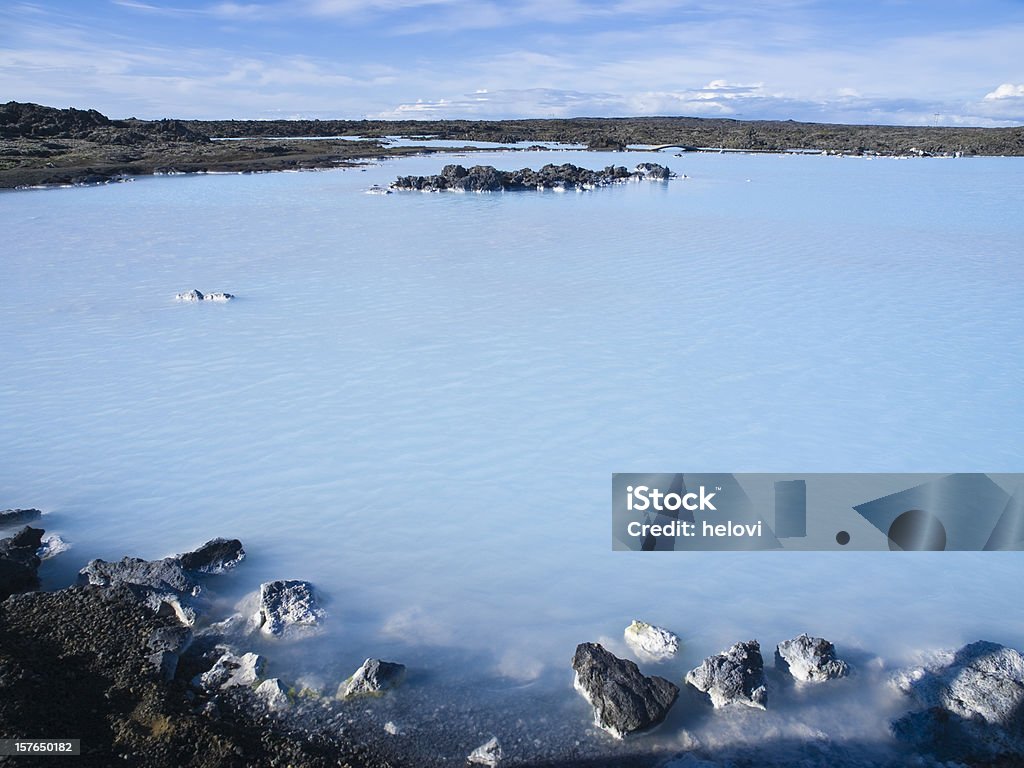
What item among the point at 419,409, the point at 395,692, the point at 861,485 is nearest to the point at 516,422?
the point at 419,409

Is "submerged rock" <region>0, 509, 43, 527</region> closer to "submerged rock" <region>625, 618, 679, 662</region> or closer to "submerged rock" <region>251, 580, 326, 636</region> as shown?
"submerged rock" <region>251, 580, 326, 636</region>

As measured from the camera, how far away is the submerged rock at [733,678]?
411 cm

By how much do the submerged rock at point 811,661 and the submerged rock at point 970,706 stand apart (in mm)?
363

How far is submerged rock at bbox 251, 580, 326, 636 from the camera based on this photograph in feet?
15.5

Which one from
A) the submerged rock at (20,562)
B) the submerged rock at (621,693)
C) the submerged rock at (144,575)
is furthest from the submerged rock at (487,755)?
the submerged rock at (20,562)

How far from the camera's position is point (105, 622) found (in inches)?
180

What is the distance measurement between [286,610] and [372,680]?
970 millimetres

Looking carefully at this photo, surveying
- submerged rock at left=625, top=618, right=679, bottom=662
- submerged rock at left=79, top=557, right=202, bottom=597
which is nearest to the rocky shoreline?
submerged rock at left=625, top=618, right=679, bottom=662

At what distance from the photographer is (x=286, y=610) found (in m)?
4.82

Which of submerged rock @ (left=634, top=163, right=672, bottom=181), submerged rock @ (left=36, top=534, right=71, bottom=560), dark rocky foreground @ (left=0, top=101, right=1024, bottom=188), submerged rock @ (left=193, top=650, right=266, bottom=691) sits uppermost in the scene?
dark rocky foreground @ (left=0, top=101, right=1024, bottom=188)

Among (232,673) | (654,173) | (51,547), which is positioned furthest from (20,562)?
(654,173)

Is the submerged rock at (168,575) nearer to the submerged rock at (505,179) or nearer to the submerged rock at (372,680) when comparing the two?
the submerged rock at (372,680)

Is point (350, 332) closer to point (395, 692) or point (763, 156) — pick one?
point (395, 692)

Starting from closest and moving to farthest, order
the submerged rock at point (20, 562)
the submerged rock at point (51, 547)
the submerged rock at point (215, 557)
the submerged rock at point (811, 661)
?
the submerged rock at point (811, 661), the submerged rock at point (20, 562), the submerged rock at point (215, 557), the submerged rock at point (51, 547)
